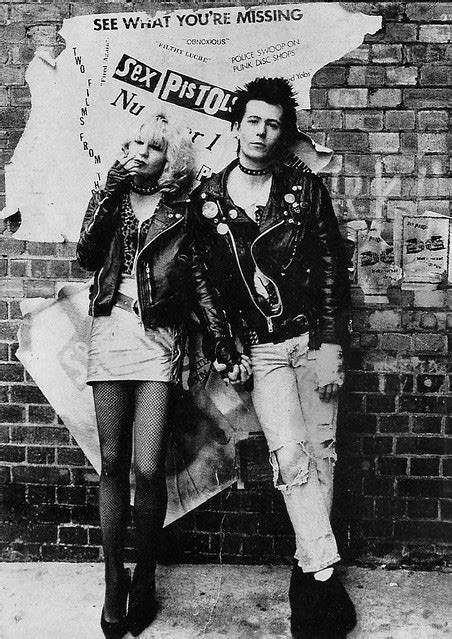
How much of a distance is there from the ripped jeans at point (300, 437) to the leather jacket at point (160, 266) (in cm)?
28

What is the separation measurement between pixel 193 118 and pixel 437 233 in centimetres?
134

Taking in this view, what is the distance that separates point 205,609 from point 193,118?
2410 mm

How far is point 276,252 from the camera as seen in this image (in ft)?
11.3

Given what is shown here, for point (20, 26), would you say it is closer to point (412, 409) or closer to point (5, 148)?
point (5, 148)

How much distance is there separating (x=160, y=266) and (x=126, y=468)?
99 cm

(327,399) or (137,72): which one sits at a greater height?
(137,72)

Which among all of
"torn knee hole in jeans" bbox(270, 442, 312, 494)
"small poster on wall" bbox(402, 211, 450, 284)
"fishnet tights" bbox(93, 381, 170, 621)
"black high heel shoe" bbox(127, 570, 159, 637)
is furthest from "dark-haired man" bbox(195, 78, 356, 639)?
"black high heel shoe" bbox(127, 570, 159, 637)

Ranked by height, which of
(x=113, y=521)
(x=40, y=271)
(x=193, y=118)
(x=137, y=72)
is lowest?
(x=113, y=521)

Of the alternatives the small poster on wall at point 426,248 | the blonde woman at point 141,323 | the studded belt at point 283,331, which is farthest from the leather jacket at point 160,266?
the small poster on wall at point 426,248

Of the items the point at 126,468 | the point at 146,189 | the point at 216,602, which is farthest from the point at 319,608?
the point at 146,189

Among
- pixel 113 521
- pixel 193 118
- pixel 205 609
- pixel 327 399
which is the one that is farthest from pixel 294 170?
pixel 205 609

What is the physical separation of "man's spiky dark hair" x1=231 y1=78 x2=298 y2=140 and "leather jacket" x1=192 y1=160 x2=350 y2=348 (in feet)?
0.76

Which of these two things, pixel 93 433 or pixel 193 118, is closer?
pixel 193 118

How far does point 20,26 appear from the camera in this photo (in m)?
3.50
